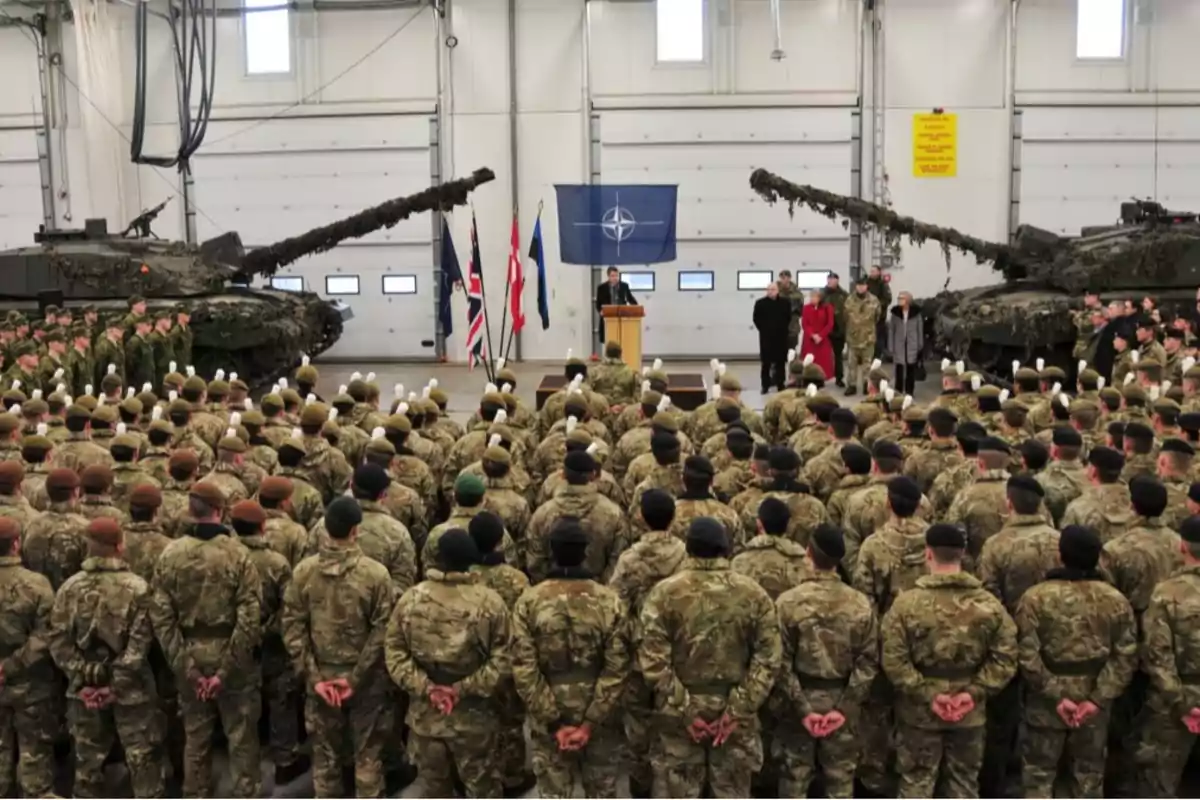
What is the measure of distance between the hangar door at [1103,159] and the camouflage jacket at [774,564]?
56.6 feet

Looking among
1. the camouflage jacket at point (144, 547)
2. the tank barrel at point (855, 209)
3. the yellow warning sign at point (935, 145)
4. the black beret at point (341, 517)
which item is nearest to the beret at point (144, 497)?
the camouflage jacket at point (144, 547)

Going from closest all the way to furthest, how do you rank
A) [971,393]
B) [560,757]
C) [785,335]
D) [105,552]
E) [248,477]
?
[560,757] < [105,552] < [248,477] < [971,393] < [785,335]

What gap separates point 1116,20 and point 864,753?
→ 18845 millimetres

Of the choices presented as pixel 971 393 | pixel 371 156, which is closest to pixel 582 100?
pixel 371 156

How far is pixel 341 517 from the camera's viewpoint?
227 inches

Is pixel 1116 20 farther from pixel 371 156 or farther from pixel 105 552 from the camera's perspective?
pixel 105 552

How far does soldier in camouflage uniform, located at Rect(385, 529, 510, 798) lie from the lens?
541 cm

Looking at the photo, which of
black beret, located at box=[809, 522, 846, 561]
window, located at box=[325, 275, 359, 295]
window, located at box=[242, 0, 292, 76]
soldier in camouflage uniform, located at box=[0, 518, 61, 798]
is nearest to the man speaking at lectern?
window, located at box=[325, 275, 359, 295]

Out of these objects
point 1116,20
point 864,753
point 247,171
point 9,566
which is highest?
point 1116,20

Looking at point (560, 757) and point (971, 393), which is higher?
point (971, 393)

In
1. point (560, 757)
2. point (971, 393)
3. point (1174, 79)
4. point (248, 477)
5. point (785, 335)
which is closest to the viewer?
point (560, 757)

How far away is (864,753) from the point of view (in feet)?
20.2

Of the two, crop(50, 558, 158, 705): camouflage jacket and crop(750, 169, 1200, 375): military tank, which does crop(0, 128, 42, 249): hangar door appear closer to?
crop(750, 169, 1200, 375): military tank

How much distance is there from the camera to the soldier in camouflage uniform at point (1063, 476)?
7.57m
